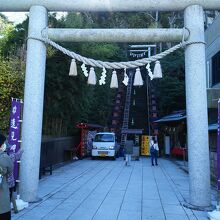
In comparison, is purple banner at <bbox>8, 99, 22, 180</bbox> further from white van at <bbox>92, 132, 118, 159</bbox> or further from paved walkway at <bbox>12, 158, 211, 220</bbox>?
white van at <bbox>92, 132, 118, 159</bbox>

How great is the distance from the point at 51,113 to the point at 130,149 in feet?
16.1

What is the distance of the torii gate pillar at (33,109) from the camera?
791cm

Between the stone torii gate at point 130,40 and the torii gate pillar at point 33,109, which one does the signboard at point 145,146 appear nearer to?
the stone torii gate at point 130,40

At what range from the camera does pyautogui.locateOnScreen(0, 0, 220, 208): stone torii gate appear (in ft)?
25.2

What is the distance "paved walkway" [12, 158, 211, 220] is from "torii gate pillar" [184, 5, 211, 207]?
23.8 inches

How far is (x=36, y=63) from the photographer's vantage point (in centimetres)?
818

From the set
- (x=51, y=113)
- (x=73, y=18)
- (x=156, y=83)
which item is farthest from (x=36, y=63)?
(x=156, y=83)

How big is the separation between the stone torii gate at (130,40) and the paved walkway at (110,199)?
0.74m

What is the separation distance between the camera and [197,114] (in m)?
7.73

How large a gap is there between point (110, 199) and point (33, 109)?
3048mm

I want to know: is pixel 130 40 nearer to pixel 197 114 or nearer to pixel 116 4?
pixel 116 4

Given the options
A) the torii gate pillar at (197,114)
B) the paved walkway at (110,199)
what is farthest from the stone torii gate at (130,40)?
the paved walkway at (110,199)

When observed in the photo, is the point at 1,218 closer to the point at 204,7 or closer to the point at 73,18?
the point at 204,7

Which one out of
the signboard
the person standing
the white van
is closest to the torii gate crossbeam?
the person standing
